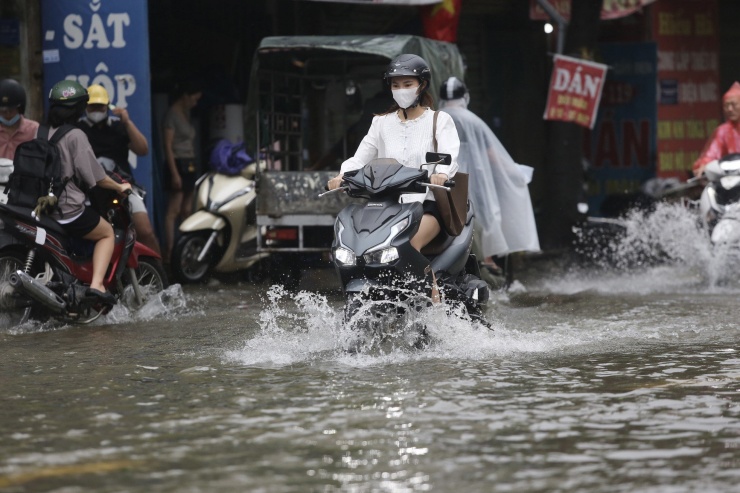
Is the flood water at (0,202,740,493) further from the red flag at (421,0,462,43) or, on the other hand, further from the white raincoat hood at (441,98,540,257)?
the red flag at (421,0,462,43)

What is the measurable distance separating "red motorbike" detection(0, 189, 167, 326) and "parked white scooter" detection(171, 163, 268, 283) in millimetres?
2783

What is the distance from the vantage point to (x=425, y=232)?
7773mm

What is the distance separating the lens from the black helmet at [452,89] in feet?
38.4

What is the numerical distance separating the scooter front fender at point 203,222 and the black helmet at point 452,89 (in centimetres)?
250

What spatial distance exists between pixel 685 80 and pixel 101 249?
Result: 38.9 ft

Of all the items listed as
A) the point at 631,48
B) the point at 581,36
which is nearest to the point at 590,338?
the point at 581,36

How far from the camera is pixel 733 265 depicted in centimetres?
1187

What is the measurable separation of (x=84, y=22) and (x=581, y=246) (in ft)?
19.4

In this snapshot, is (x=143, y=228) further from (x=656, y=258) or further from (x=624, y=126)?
(x=624, y=126)

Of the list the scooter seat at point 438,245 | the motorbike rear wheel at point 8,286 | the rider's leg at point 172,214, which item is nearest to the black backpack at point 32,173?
the motorbike rear wheel at point 8,286

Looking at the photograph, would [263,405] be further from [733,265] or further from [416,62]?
[733,265]

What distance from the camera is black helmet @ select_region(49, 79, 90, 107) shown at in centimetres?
931

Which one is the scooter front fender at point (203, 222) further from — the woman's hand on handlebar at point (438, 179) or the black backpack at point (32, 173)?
the woman's hand on handlebar at point (438, 179)

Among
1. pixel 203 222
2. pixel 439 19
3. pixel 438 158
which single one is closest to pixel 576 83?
pixel 439 19
